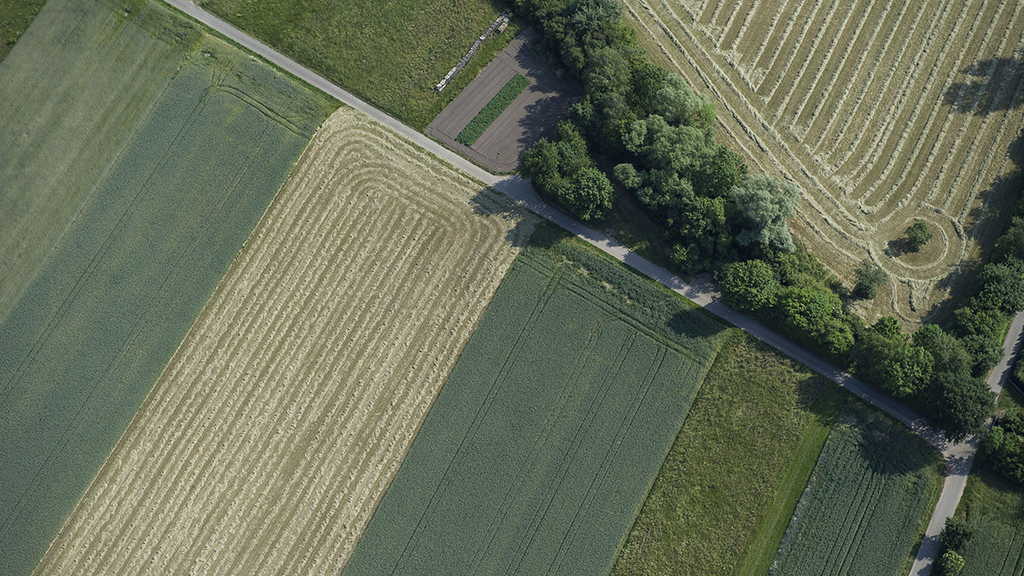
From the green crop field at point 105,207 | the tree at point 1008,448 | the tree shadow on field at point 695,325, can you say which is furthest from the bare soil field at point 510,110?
the tree at point 1008,448

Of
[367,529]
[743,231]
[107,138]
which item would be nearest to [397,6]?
[107,138]

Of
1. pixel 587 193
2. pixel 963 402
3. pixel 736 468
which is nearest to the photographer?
pixel 963 402

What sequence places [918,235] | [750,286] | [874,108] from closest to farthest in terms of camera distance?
[750,286]
[918,235]
[874,108]

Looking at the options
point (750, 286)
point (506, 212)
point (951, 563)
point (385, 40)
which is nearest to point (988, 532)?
point (951, 563)

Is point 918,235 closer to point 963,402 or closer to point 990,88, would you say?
point 963,402

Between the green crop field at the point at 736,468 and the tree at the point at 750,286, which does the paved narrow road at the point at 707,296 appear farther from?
the tree at the point at 750,286

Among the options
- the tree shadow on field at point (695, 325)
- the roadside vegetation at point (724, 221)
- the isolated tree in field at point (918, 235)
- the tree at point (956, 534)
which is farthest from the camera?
the isolated tree in field at point (918, 235)

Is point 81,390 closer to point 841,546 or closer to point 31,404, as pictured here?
point 31,404
